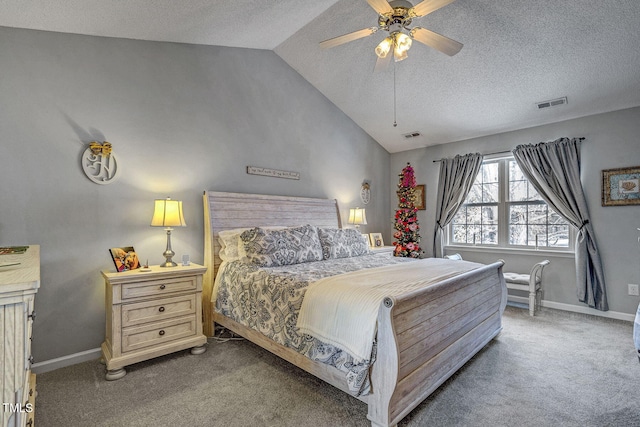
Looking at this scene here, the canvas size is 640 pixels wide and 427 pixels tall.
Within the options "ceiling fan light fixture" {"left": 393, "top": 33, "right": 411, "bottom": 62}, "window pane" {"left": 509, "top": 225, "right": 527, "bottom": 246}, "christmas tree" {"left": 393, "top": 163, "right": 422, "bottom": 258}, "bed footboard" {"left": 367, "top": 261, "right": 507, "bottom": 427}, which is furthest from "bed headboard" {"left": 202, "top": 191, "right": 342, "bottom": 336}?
"window pane" {"left": 509, "top": 225, "right": 527, "bottom": 246}

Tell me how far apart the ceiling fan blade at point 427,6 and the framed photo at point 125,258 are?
3.08m

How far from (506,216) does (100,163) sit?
213 inches

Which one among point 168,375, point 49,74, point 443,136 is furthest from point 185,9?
point 443,136

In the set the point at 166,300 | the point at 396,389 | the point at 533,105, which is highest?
the point at 533,105

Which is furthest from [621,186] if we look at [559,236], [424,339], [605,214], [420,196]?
[424,339]

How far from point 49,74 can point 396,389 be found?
11.9 ft

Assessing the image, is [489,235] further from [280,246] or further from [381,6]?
[381,6]

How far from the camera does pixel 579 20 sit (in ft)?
9.48

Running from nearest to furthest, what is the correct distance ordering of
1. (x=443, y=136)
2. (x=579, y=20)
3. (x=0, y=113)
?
(x=0, y=113) < (x=579, y=20) < (x=443, y=136)

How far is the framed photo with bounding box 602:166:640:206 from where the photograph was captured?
3740 mm

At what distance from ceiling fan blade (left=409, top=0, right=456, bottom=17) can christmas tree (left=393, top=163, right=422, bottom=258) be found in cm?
318

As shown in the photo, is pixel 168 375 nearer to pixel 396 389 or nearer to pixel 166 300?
pixel 166 300

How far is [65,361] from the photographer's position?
2650mm

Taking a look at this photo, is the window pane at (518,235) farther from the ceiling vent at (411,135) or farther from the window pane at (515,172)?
the ceiling vent at (411,135)
